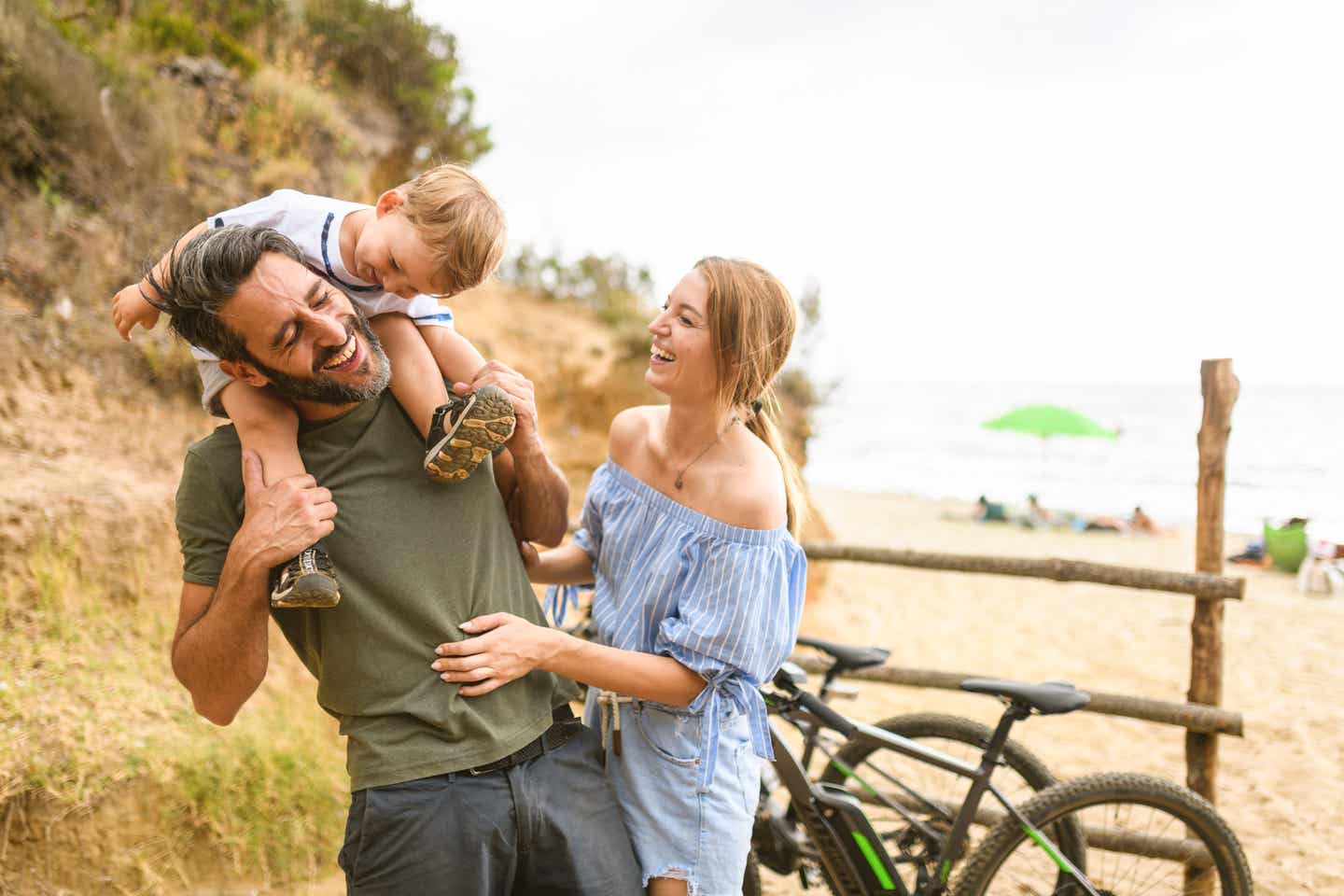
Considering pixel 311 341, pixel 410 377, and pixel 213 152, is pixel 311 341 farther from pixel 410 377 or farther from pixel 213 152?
pixel 213 152

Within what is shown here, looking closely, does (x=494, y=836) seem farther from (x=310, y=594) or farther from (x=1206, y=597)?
(x=1206, y=597)

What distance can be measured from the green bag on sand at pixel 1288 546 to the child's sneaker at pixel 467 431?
1354 centimetres

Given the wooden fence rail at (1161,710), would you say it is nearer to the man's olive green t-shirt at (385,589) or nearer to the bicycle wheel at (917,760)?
the bicycle wheel at (917,760)

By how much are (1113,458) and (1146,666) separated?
22375 mm

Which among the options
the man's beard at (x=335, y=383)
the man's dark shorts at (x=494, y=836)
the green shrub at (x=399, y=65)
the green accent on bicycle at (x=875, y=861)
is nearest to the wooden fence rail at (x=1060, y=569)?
the green accent on bicycle at (x=875, y=861)

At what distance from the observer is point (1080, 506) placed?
2108 cm

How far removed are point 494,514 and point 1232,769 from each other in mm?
5741

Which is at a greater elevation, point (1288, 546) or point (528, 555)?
point (528, 555)

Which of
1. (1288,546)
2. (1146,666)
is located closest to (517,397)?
(1146,666)

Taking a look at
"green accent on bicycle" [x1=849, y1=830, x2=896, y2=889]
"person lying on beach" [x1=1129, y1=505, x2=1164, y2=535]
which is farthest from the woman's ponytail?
"person lying on beach" [x1=1129, y1=505, x2=1164, y2=535]

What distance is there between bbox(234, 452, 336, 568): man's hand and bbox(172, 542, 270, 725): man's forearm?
3cm

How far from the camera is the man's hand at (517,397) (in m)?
1.78

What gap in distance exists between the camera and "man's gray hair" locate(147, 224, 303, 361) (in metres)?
1.46

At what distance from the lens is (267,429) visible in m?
1.55
